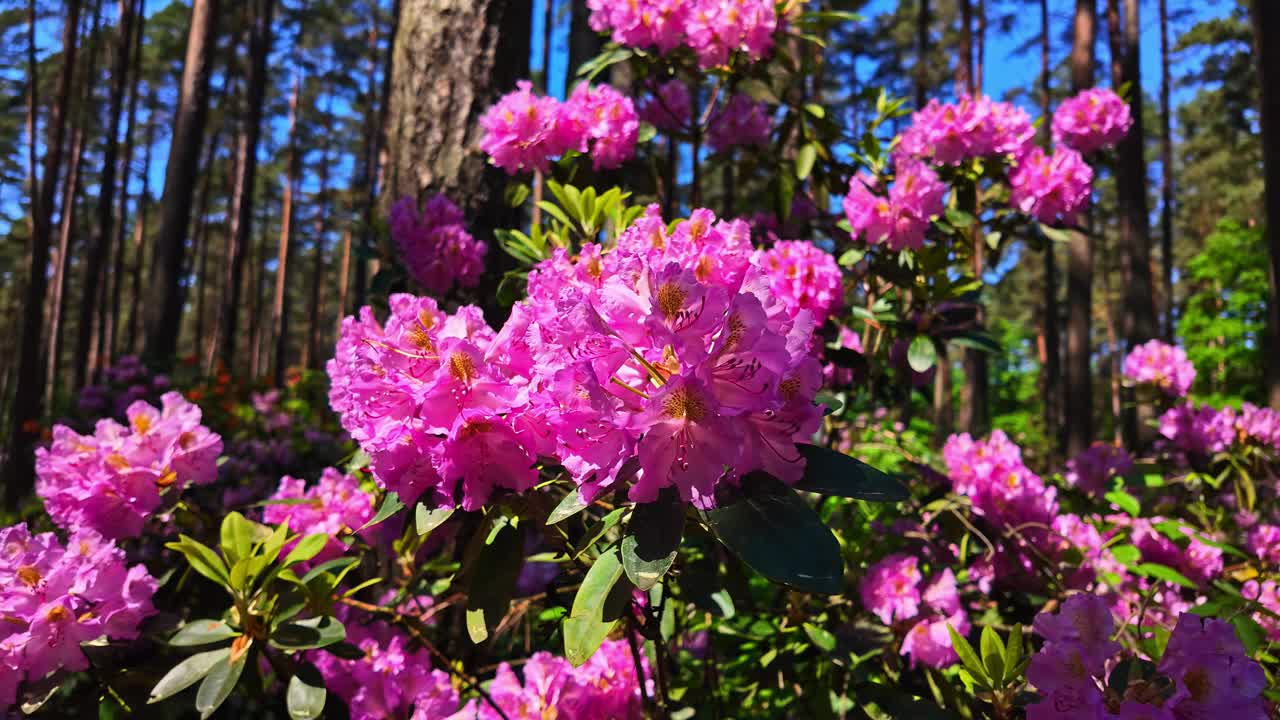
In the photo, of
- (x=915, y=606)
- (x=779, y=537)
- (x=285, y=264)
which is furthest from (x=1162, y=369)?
(x=285, y=264)

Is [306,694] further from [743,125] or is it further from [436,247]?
[743,125]

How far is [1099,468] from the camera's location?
3.14 m

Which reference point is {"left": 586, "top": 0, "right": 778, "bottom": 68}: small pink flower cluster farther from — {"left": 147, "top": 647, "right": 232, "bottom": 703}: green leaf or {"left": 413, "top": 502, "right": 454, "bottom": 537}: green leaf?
{"left": 147, "top": 647, "right": 232, "bottom": 703}: green leaf

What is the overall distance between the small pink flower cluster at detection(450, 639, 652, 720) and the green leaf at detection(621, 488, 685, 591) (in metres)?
0.69

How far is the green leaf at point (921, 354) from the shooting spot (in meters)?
1.91

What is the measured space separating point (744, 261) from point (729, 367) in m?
0.31

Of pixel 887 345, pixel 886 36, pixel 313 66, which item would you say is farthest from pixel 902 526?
pixel 313 66

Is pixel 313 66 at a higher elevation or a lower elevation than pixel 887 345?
higher

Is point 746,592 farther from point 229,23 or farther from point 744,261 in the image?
point 229,23

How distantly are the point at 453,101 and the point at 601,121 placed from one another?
742 millimetres

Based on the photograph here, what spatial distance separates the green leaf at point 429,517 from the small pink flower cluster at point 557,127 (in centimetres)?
115

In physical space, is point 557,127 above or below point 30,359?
above

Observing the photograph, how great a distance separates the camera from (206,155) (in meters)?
21.4

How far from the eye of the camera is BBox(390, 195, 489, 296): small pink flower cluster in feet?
6.85
